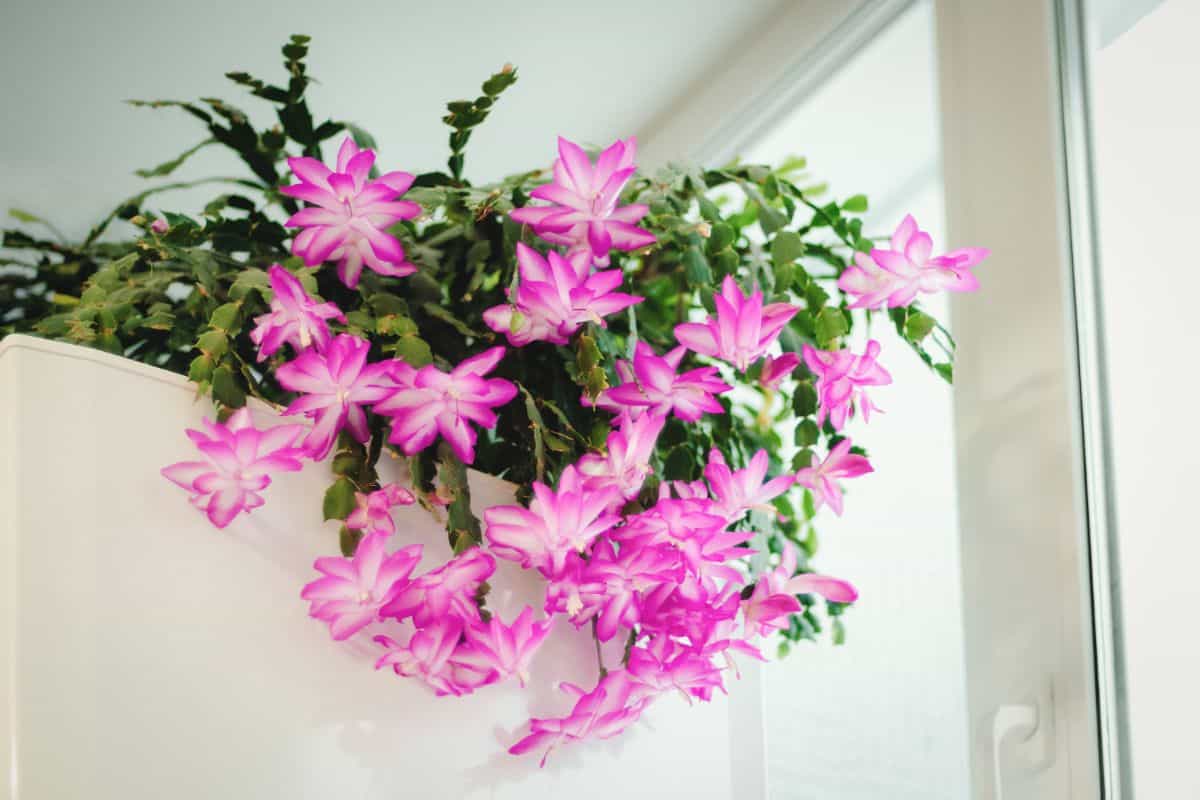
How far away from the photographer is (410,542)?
0.66m

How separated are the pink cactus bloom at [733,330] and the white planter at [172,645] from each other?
0.67ft

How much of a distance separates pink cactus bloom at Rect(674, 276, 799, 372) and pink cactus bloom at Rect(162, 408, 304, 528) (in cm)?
29

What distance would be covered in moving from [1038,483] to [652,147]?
41.5 inches

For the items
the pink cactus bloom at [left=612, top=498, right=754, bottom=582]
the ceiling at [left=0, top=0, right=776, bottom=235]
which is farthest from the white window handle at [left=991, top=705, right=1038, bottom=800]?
the ceiling at [left=0, top=0, right=776, bottom=235]

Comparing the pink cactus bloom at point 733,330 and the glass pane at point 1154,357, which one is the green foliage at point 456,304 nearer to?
the pink cactus bloom at point 733,330

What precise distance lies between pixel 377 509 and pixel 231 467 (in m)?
0.10

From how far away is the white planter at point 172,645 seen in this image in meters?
0.53

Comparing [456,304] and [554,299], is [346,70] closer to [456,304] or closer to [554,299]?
[456,304]

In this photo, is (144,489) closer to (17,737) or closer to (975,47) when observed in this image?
(17,737)

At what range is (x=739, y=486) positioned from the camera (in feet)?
2.16

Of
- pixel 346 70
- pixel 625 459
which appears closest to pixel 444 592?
pixel 625 459

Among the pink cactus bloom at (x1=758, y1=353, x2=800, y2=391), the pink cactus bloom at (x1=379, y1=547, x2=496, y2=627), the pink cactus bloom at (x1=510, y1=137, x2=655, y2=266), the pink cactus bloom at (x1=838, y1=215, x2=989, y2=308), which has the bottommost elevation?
the pink cactus bloom at (x1=379, y1=547, x2=496, y2=627)

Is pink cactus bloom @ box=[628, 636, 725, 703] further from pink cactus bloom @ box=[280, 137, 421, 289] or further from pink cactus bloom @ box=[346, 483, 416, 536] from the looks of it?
pink cactus bloom @ box=[280, 137, 421, 289]

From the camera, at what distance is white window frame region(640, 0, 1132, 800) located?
0.75 metres
